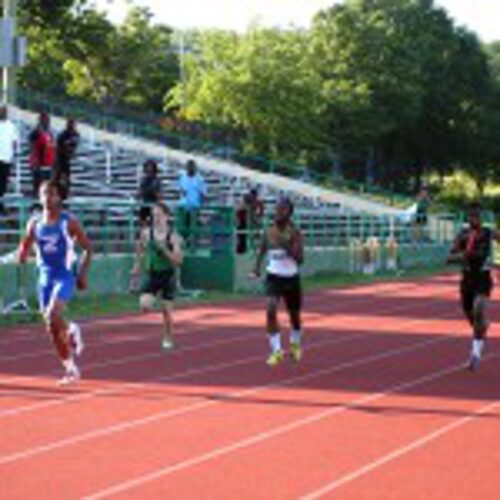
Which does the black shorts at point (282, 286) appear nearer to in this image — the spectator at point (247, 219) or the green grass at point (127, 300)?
the green grass at point (127, 300)

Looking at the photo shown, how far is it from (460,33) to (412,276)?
1956 inches

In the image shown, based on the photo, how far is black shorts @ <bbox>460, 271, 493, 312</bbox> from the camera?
1462cm

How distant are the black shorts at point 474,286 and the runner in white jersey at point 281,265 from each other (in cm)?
179

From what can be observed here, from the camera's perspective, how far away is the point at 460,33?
8238cm

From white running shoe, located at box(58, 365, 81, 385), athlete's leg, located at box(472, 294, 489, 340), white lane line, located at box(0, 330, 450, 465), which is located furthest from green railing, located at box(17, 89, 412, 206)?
white running shoe, located at box(58, 365, 81, 385)

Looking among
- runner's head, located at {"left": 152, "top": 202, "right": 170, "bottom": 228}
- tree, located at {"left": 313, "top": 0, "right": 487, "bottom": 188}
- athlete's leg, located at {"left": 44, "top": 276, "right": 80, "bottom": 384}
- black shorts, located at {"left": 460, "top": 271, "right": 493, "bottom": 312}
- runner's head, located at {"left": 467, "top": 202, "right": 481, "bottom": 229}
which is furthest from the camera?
tree, located at {"left": 313, "top": 0, "right": 487, "bottom": 188}

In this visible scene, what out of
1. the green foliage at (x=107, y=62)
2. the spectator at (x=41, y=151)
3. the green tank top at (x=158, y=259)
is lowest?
the green tank top at (x=158, y=259)

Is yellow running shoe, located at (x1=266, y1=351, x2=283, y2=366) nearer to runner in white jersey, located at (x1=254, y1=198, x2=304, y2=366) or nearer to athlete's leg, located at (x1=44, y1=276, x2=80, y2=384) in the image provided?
runner in white jersey, located at (x1=254, y1=198, x2=304, y2=366)

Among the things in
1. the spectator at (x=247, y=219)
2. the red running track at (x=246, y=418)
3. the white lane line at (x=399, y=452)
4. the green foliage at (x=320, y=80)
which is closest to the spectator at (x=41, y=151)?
the spectator at (x=247, y=219)

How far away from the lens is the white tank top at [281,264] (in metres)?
14.7

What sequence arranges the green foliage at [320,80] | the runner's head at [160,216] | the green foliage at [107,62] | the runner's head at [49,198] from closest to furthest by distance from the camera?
the runner's head at [49,198] → the runner's head at [160,216] → the green foliage at [107,62] → the green foliage at [320,80]

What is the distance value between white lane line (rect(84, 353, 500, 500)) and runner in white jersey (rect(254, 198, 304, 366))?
5.60 ft

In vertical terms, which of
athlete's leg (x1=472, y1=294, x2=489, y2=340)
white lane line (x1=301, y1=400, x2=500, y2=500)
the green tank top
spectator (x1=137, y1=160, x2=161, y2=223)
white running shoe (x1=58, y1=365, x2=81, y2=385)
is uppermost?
spectator (x1=137, y1=160, x2=161, y2=223)

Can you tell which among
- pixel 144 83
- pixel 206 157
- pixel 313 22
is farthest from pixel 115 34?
pixel 206 157
